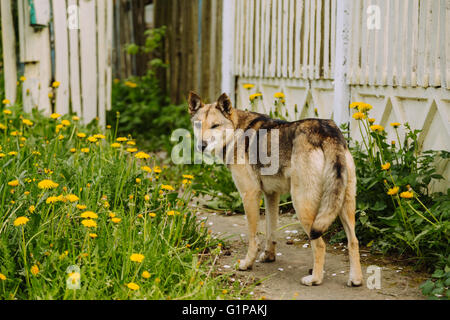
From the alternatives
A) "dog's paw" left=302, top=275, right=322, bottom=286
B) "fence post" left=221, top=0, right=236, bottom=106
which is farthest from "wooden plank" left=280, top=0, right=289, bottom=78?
"dog's paw" left=302, top=275, right=322, bottom=286

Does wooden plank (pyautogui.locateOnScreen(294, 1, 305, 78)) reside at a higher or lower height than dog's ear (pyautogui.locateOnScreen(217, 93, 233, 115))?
higher

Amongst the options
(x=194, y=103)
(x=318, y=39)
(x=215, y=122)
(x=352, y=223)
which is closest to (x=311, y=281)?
(x=352, y=223)

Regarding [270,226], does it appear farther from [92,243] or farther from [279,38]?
[279,38]

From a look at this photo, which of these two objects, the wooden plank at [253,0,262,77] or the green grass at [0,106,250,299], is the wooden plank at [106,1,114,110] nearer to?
the wooden plank at [253,0,262,77]

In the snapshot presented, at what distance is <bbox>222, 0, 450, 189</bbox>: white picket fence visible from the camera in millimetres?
4410

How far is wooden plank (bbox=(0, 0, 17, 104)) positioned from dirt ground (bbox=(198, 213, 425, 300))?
147 inches

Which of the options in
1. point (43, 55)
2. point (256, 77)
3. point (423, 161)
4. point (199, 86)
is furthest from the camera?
point (199, 86)

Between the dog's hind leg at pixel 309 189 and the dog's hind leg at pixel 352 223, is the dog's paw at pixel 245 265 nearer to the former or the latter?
the dog's hind leg at pixel 309 189

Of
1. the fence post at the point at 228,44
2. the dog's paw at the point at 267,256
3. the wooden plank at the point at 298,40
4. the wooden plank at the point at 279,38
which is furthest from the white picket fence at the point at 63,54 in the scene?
the dog's paw at the point at 267,256

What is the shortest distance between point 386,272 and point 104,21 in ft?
18.6

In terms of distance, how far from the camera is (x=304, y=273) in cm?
394

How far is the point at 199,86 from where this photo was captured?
28.4ft
